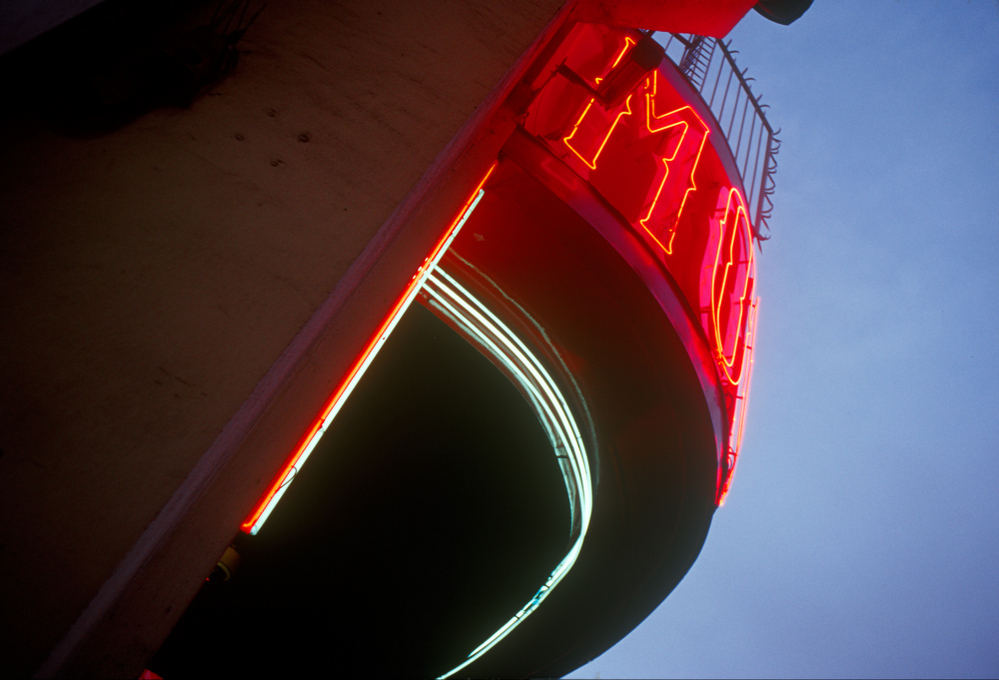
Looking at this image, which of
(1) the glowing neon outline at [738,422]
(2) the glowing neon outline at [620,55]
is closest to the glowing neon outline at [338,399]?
(2) the glowing neon outline at [620,55]

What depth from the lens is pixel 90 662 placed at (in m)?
1.04

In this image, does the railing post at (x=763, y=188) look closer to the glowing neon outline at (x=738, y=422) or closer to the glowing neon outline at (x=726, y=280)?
the glowing neon outline at (x=726, y=280)

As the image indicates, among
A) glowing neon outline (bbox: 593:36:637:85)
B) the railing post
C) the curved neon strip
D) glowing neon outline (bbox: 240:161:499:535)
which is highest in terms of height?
the railing post

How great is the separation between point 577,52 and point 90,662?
4.60 metres

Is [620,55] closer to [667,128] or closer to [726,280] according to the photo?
[667,128]

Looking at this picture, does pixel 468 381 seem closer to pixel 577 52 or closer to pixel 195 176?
pixel 195 176

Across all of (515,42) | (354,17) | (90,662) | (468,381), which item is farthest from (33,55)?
(468,381)

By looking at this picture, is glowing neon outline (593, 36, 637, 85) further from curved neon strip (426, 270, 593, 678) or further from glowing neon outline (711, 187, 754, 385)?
curved neon strip (426, 270, 593, 678)

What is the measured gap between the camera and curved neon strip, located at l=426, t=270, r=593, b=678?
3400mm

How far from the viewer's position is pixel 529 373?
3.58m

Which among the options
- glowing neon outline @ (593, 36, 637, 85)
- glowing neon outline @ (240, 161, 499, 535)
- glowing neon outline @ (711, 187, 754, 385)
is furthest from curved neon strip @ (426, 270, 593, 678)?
glowing neon outline @ (593, 36, 637, 85)

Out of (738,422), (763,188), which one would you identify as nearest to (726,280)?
(738,422)

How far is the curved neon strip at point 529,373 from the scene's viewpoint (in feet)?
11.2

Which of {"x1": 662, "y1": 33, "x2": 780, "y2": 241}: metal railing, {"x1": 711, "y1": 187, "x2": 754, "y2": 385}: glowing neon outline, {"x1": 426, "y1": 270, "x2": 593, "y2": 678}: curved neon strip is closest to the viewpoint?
{"x1": 426, "y1": 270, "x2": 593, "y2": 678}: curved neon strip
